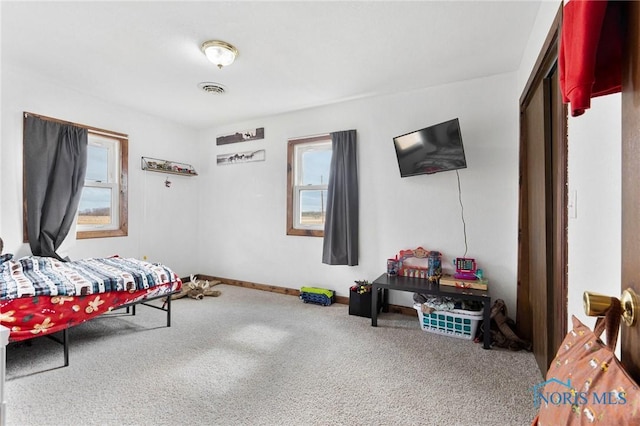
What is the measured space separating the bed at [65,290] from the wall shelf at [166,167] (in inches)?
58.5

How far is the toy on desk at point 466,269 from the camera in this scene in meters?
2.94

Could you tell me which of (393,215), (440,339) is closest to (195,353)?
(440,339)

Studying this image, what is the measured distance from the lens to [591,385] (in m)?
0.57

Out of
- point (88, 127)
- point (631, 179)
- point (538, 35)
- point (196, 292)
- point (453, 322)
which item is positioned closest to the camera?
point (631, 179)

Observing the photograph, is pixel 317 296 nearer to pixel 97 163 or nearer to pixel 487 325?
pixel 487 325

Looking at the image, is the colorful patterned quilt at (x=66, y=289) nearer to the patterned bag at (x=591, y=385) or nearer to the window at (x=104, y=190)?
the window at (x=104, y=190)

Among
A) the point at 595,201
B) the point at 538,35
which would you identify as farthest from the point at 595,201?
the point at 538,35

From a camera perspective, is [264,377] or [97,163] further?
[97,163]

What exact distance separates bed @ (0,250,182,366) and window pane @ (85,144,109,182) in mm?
1154

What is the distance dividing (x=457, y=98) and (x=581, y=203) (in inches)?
85.3

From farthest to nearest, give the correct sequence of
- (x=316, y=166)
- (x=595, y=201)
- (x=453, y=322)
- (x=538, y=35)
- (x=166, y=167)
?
(x=166, y=167), (x=316, y=166), (x=453, y=322), (x=538, y=35), (x=595, y=201)

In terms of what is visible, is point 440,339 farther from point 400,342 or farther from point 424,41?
point 424,41

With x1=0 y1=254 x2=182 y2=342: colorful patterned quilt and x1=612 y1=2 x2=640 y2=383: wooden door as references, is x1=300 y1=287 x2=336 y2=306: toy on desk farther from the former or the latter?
x1=612 y1=2 x2=640 y2=383: wooden door

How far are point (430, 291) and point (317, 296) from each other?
1428 millimetres
